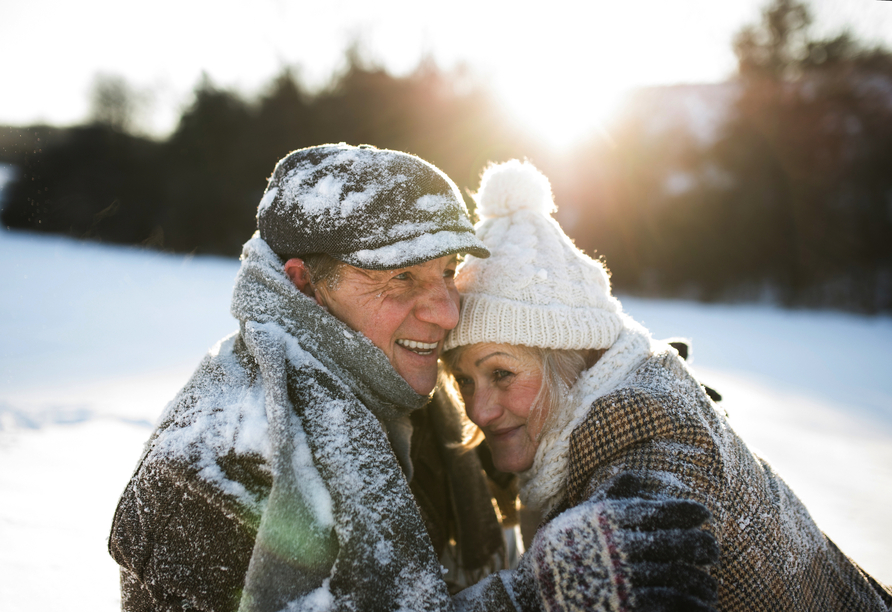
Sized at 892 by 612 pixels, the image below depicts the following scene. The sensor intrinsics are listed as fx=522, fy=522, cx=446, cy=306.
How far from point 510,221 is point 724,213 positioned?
11.8 m

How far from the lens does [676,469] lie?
137cm

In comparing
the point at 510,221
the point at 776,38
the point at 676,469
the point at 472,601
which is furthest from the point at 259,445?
the point at 776,38

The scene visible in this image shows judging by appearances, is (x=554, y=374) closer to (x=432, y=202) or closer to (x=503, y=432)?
(x=503, y=432)

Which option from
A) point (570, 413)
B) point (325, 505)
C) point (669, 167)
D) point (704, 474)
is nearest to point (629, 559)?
point (704, 474)

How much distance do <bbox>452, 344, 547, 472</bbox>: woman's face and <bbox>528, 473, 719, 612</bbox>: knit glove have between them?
664 millimetres

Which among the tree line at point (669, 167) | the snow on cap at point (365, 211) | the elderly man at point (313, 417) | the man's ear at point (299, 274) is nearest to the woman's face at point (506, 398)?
the elderly man at point (313, 417)

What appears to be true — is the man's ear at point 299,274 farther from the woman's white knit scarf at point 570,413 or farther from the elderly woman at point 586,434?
the woman's white knit scarf at point 570,413

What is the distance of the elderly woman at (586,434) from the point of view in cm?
127

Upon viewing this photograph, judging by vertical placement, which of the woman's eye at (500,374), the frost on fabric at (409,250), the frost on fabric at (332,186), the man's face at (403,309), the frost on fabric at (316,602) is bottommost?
the frost on fabric at (316,602)

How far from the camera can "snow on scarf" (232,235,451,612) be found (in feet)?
4.10

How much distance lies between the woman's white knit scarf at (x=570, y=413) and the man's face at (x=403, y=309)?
0.47 m

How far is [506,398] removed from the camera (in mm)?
1907

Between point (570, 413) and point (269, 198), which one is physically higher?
point (269, 198)

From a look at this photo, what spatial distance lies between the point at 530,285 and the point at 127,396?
3662 mm
